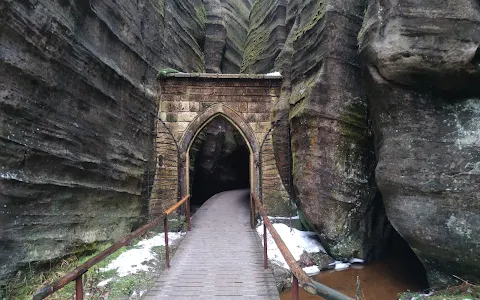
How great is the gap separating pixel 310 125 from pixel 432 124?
2.54 m

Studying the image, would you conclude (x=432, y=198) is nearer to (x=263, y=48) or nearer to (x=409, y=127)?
(x=409, y=127)

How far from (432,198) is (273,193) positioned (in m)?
4.34

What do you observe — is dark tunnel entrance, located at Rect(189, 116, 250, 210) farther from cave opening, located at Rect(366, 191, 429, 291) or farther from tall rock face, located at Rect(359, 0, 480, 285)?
tall rock face, located at Rect(359, 0, 480, 285)

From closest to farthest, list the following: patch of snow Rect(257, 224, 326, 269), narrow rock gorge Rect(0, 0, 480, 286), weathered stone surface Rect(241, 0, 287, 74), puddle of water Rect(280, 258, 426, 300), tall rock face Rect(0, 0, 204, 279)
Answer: tall rock face Rect(0, 0, 204, 279)
narrow rock gorge Rect(0, 0, 480, 286)
puddle of water Rect(280, 258, 426, 300)
patch of snow Rect(257, 224, 326, 269)
weathered stone surface Rect(241, 0, 287, 74)

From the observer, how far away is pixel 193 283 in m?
4.05

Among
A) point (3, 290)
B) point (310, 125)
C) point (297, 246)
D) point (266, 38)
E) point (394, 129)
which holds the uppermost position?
point (266, 38)

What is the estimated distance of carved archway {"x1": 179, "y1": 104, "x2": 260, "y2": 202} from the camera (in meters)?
8.38

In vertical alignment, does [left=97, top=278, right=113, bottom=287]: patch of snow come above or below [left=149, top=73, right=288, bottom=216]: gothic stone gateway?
below

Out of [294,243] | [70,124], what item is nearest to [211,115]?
[294,243]

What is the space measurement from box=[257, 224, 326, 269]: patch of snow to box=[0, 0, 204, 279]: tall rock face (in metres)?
3.15

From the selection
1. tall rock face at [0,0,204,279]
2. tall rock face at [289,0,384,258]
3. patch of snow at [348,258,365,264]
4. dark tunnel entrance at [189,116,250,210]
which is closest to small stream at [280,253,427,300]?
patch of snow at [348,258,365,264]

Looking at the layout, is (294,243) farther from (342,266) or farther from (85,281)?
(85,281)

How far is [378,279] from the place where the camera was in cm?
577

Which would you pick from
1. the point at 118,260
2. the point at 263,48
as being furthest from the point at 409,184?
the point at 263,48
